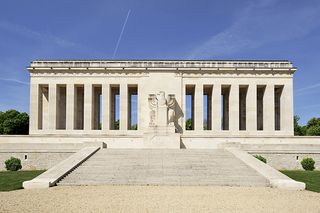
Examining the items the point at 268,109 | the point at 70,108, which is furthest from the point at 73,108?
the point at 268,109

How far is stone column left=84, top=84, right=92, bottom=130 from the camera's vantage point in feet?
141

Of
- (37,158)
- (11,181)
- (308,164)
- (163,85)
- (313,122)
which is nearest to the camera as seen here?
(11,181)

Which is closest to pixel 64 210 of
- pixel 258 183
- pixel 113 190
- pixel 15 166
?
pixel 113 190

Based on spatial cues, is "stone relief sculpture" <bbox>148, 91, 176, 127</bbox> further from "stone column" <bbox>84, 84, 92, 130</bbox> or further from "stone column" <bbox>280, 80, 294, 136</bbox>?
"stone column" <bbox>280, 80, 294, 136</bbox>

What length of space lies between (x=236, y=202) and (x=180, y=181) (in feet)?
20.8

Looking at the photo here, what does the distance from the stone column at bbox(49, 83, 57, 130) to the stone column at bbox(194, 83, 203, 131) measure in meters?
17.8

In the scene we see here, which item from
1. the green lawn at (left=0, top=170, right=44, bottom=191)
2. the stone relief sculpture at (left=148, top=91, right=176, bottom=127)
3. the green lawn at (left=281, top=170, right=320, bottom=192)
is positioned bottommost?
the green lawn at (left=281, top=170, right=320, bottom=192)

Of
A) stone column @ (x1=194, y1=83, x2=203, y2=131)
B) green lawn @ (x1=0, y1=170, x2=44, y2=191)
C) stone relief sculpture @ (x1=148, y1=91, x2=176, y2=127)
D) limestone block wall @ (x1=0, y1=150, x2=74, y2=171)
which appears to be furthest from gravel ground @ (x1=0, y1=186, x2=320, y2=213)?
stone column @ (x1=194, y1=83, x2=203, y2=131)

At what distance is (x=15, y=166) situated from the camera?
96.8 feet

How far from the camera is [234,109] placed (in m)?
43.2

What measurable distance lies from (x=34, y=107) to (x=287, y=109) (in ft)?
105

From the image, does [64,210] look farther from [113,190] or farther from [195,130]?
[195,130]

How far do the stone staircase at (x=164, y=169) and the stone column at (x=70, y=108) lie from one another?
1503 cm

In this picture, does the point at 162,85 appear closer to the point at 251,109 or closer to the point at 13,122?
the point at 251,109
